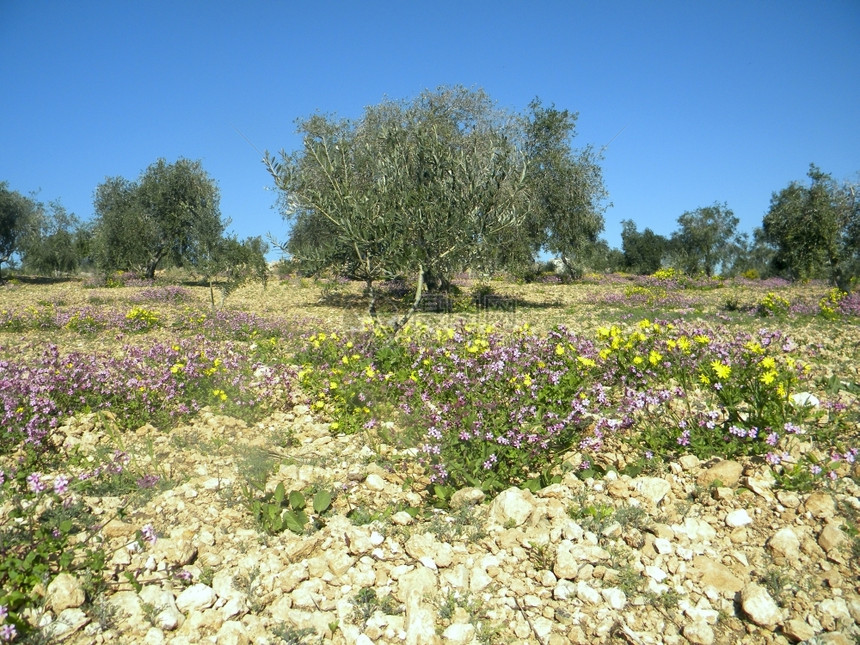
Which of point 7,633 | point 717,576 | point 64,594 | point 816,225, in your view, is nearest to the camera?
point 7,633

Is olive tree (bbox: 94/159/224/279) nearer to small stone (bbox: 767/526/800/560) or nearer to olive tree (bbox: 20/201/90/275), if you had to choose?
olive tree (bbox: 20/201/90/275)

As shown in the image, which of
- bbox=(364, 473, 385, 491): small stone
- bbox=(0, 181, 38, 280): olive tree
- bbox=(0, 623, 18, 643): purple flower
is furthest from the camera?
bbox=(0, 181, 38, 280): olive tree

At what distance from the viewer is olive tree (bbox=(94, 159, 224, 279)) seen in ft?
106

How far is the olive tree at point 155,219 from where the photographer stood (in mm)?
32344

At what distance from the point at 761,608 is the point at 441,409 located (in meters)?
3.36

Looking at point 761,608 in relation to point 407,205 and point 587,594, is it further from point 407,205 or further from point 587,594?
point 407,205

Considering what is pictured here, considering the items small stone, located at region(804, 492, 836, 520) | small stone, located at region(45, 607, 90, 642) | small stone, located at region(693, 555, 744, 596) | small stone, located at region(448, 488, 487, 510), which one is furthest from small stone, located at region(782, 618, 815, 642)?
small stone, located at region(45, 607, 90, 642)

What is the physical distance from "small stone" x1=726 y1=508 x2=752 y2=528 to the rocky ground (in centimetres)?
1

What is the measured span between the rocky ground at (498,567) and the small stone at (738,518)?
0.01 metres

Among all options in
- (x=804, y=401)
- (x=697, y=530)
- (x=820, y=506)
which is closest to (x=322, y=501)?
(x=697, y=530)

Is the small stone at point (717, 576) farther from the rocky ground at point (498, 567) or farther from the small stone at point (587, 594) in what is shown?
the small stone at point (587, 594)

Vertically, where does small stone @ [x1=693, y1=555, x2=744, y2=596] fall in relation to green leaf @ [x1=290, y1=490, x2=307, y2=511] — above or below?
below

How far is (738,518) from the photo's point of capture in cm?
358

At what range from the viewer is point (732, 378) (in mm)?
5121
